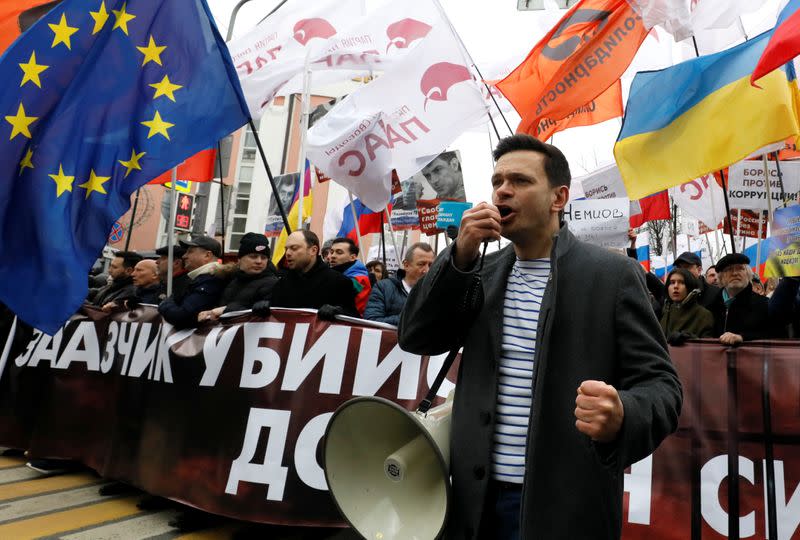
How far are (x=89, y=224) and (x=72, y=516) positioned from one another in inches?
71.8

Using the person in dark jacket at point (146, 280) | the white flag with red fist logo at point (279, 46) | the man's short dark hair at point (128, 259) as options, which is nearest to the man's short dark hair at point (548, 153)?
the person in dark jacket at point (146, 280)

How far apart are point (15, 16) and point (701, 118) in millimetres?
5350

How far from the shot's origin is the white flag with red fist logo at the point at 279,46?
7.05 meters

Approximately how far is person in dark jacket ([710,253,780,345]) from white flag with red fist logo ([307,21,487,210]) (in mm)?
2435

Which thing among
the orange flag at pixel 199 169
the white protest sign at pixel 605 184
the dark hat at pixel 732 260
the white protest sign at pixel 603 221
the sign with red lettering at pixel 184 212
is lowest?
the dark hat at pixel 732 260

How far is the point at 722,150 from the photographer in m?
4.87

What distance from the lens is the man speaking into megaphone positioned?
5.19 ft

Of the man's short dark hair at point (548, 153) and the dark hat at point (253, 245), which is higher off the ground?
the dark hat at point (253, 245)

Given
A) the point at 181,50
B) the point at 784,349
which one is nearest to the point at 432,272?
the point at 784,349

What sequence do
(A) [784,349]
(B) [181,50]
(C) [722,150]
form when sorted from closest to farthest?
(A) [784,349] → (B) [181,50] → (C) [722,150]

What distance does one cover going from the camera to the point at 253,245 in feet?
16.5

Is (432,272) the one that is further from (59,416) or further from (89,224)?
(59,416)

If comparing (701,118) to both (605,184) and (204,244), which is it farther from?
(204,244)

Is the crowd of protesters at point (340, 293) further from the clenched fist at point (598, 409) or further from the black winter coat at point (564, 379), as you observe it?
the clenched fist at point (598, 409)
